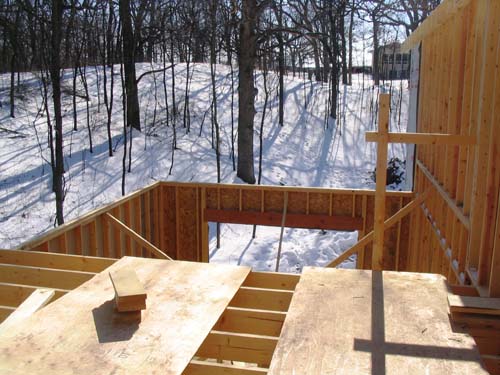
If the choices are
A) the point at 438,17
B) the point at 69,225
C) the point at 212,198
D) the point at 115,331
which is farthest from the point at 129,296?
the point at 212,198

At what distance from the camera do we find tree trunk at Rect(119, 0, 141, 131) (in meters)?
14.2

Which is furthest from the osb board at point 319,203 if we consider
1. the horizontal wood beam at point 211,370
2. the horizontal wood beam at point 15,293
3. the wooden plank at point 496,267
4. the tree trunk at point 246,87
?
the tree trunk at point 246,87

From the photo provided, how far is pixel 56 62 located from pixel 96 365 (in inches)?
305

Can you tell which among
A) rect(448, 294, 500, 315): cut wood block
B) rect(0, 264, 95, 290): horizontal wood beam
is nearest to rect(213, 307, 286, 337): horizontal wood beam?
rect(448, 294, 500, 315): cut wood block

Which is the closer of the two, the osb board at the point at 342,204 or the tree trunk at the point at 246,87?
the osb board at the point at 342,204

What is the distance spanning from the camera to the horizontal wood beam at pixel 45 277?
4.12 meters

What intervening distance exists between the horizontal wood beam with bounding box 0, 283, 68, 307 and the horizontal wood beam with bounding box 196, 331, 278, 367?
1.47m

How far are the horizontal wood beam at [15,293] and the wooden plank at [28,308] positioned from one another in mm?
91

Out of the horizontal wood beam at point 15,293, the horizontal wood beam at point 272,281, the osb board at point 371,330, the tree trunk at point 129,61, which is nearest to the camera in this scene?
the osb board at point 371,330

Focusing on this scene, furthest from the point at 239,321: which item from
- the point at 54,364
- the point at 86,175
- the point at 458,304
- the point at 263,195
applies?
the point at 86,175

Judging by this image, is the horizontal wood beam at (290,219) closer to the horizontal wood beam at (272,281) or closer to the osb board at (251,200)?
the osb board at (251,200)

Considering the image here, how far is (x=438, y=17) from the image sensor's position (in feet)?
18.6

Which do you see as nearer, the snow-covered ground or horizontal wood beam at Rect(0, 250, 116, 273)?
horizontal wood beam at Rect(0, 250, 116, 273)

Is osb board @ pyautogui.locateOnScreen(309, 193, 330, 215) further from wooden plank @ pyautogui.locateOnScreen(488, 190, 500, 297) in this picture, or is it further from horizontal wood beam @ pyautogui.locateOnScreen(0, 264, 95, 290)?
horizontal wood beam @ pyautogui.locateOnScreen(0, 264, 95, 290)
